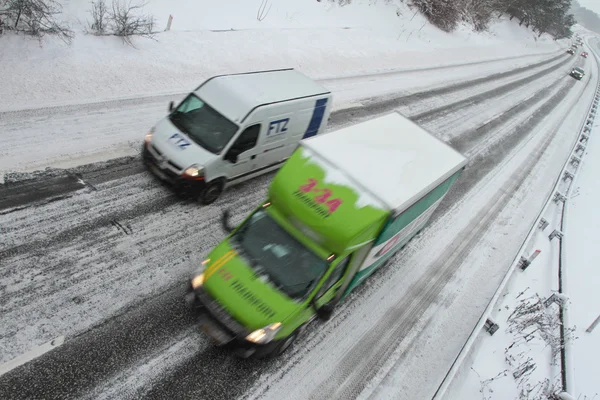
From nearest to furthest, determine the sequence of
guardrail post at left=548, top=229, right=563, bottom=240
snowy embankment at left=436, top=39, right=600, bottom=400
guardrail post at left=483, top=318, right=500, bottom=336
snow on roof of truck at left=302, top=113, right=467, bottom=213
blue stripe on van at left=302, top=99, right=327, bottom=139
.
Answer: snow on roof of truck at left=302, top=113, right=467, bottom=213 < snowy embankment at left=436, top=39, right=600, bottom=400 < guardrail post at left=483, top=318, right=500, bottom=336 < blue stripe on van at left=302, top=99, right=327, bottom=139 < guardrail post at left=548, top=229, right=563, bottom=240

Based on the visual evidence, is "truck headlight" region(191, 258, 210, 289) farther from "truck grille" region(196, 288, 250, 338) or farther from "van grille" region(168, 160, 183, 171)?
"van grille" region(168, 160, 183, 171)

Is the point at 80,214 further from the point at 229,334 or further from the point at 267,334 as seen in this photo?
the point at 267,334

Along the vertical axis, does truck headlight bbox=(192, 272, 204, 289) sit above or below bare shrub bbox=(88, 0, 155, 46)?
below

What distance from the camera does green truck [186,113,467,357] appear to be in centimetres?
591

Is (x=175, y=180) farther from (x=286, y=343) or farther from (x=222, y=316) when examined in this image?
(x=286, y=343)

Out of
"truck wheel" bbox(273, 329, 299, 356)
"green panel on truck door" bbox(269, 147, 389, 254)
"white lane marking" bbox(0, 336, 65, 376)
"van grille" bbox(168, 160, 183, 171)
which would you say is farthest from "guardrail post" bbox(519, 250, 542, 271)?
"white lane marking" bbox(0, 336, 65, 376)

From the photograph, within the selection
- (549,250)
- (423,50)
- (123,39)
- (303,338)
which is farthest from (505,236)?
(423,50)

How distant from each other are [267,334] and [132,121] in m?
7.71

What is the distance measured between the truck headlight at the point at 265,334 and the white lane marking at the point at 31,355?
2.79 m

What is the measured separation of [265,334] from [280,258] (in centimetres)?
116

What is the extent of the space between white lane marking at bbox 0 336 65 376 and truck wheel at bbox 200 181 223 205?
12.9 feet

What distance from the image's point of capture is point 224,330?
5969mm

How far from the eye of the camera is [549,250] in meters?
11.4

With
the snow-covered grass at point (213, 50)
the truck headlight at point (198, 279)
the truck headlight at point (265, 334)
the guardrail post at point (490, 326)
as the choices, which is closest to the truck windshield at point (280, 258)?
the truck headlight at point (265, 334)
